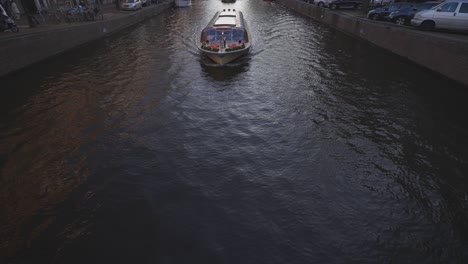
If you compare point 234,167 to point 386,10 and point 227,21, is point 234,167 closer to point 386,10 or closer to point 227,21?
point 227,21

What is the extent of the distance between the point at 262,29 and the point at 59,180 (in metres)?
28.4

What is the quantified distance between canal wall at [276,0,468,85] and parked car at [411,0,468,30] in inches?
34.7

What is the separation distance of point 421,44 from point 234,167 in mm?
15835

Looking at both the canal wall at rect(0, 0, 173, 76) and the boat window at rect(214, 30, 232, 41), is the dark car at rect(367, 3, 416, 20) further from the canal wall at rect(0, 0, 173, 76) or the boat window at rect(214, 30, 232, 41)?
the canal wall at rect(0, 0, 173, 76)

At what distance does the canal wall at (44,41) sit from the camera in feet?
56.9

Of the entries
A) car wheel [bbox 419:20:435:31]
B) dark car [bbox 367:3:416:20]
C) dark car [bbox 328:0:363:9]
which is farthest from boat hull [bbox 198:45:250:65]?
dark car [bbox 328:0:363:9]

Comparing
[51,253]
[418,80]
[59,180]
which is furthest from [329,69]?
[51,253]

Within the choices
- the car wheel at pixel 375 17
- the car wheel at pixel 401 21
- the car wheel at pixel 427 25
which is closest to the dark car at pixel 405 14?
the car wheel at pixel 401 21

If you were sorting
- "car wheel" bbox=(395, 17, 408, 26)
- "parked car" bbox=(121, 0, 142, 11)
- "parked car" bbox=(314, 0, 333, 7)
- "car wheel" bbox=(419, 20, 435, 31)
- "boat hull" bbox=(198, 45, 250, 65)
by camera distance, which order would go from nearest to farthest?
"car wheel" bbox=(419, 20, 435, 31)
"boat hull" bbox=(198, 45, 250, 65)
"car wheel" bbox=(395, 17, 408, 26)
"parked car" bbox=(314, 0, 333, 7)
"parked car" bbox=(121, 0, 142, 11)

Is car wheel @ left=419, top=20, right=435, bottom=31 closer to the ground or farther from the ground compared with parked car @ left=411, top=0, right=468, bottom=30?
closer to the ground

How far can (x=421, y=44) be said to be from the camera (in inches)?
701

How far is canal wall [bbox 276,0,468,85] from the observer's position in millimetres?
15000

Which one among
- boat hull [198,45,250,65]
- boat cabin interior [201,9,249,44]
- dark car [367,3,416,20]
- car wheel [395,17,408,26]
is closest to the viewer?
Answer: boat hull [198,45,250,65]

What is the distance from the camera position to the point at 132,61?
21312 millimetres
